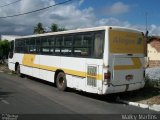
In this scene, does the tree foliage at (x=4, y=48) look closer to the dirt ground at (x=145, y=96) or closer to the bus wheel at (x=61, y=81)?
the bus wheel at (x=61, y=81)

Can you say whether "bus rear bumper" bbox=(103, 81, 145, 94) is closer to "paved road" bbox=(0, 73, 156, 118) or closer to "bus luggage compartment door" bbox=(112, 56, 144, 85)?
"bus luggage compartment door" bbox=(112, 56, 144, 85)

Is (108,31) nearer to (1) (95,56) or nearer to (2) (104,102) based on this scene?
(1) (95,56)

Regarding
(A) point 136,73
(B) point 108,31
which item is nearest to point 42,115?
(B) point 108,31

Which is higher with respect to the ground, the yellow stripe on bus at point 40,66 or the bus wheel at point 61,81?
the yellow stripe on bus at point 40,66

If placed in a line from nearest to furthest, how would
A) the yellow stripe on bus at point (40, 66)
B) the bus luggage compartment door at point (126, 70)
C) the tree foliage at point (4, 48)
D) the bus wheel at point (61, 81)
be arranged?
1. the bus luggage compartment door at point (126, 70)
2. the yellow stripe on bus at point (40, 66)
3. the bus wheel at point (61, 81)
4. the tree foliage at point (4, 48)

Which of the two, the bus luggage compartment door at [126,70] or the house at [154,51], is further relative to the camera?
the house at [154,51]

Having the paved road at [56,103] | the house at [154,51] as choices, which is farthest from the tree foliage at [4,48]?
the paved road at [56,103]

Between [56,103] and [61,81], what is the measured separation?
3.61m

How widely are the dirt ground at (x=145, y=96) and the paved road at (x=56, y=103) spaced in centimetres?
80

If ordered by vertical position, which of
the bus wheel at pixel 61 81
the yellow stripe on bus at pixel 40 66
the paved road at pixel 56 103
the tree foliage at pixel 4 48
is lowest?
the paved road at pixel 56 103

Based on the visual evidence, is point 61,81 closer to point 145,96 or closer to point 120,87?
point 120,87

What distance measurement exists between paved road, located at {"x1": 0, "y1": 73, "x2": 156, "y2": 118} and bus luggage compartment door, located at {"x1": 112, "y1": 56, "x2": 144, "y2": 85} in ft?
3.34

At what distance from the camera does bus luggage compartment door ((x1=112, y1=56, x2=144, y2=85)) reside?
40.8 ft

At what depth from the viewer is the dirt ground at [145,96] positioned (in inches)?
492
